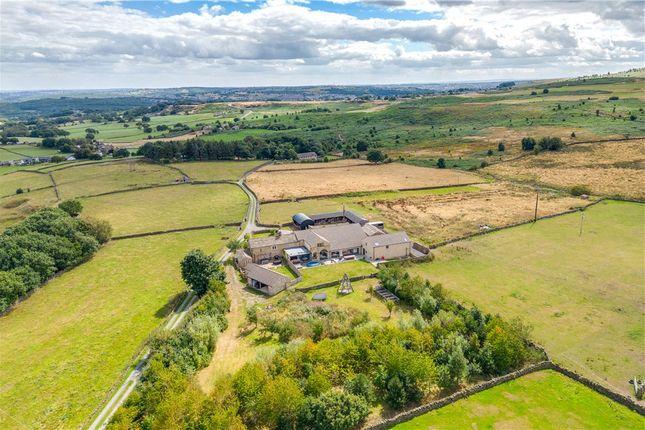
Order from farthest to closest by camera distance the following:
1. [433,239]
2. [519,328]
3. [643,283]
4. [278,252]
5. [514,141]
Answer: [514,141] → [433,239] → [278,252] → [643,283] → [519,328]

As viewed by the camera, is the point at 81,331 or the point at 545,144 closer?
the point at 81,331

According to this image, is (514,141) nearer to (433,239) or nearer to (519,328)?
(433,239)

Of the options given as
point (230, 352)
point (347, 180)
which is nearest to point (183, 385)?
point (230, 352)

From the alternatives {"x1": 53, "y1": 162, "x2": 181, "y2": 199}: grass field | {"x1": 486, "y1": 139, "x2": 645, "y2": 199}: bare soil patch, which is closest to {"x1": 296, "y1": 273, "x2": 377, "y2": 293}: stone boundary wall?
{"x1": 486, "y1": 139, "x2": 645, "y2": 199}: bare soil patch

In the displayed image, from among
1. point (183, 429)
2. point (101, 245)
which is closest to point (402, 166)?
point (101, 245)

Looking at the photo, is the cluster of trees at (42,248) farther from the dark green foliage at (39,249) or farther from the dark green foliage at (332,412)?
the dark green foliage at (332,412)

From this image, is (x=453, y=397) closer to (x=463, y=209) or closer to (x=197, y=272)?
(x=197, y=272)
